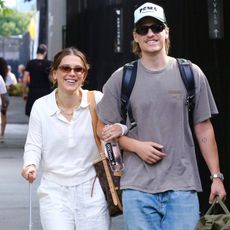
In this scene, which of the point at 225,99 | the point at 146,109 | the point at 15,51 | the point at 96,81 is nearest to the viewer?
the point at 146,109

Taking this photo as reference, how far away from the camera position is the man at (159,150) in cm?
491

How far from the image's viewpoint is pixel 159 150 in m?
4.90

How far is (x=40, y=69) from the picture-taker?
16312 mm

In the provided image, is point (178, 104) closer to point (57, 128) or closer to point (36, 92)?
point (57, 128)

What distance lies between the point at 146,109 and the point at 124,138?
0.78ft

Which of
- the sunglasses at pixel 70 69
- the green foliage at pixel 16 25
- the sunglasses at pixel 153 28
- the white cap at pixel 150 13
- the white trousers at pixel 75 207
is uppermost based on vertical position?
the green foliage at pixel 16 25

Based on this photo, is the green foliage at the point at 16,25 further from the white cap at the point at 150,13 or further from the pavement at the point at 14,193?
the white cap at the point at 150,13

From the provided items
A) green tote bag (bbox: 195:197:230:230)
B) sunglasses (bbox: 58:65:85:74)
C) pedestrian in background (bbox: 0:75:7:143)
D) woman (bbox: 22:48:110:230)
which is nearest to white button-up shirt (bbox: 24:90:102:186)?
woman (bbox: 22:48:110:230)

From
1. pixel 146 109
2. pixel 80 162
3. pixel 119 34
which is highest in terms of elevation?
pixel 119 34

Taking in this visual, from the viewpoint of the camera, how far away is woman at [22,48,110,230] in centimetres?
556

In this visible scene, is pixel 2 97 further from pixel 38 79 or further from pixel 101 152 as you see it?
pixel 101 152

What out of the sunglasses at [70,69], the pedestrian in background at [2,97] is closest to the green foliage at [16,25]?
the pedestrian in background at [2,97]

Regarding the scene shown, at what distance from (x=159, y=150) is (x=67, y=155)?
→ 0.92 metres

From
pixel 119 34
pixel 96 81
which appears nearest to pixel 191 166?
pixel 119 34
